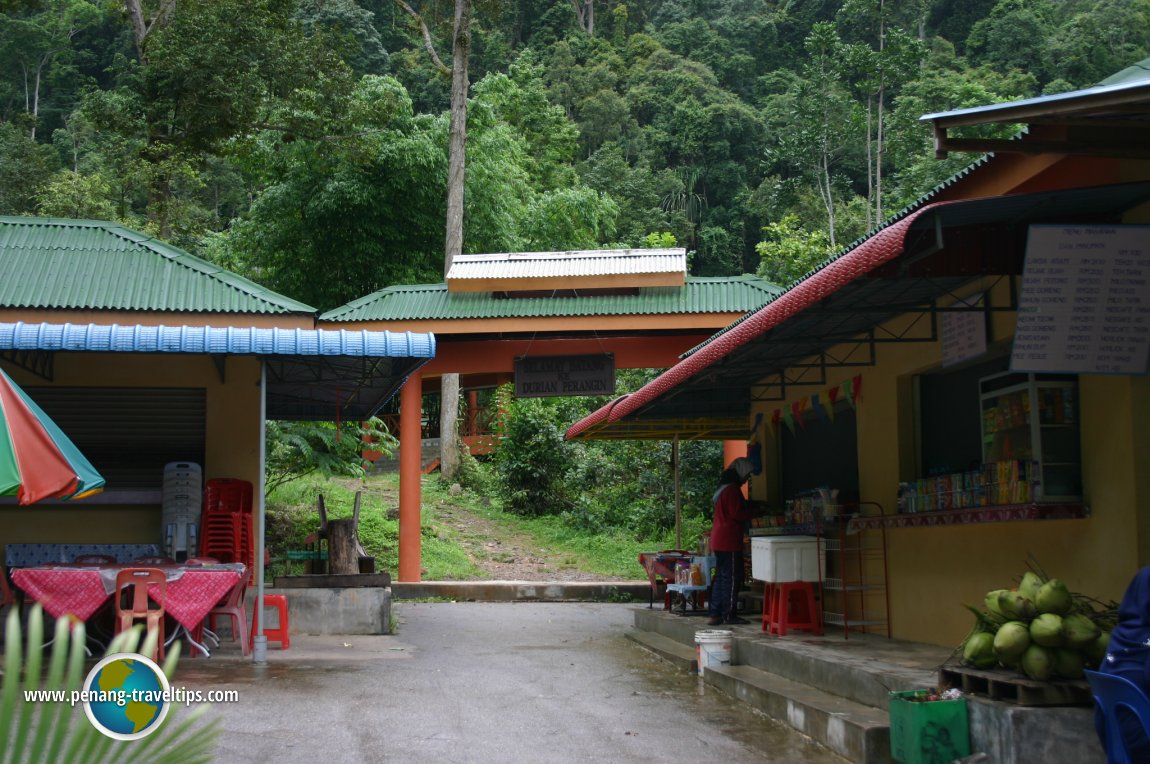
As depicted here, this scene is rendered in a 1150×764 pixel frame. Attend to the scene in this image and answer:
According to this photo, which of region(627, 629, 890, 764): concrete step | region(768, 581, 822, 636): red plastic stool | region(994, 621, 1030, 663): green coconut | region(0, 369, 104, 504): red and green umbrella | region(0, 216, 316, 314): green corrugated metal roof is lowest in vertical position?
region(627, 629, 890, 764): concrete step

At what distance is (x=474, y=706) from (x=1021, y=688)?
429 cm

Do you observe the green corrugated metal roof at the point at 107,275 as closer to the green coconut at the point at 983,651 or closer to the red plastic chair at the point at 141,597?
the red plastic chair at the point at 141,597

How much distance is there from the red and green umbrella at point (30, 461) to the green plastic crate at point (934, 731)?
516 cm

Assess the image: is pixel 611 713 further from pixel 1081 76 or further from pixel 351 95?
pixel 1081 76

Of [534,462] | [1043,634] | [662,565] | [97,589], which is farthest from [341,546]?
[534,462]

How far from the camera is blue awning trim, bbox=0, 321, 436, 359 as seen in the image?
417 inches

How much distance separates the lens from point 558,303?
18625 millimetres

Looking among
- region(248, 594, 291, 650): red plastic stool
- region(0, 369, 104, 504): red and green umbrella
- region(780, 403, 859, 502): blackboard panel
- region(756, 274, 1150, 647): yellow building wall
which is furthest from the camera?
region(780, 403, 859, 502): blackboard panel

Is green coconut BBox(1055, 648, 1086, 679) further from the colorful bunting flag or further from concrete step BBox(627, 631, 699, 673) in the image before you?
the colorful bunting flag

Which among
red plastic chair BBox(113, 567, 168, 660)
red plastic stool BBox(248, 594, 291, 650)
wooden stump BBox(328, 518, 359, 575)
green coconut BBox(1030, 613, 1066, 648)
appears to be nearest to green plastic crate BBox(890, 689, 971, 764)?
green coconut BBox(1030, 613, 1066, 648)

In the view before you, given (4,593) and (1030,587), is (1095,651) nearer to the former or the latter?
(1030,587)

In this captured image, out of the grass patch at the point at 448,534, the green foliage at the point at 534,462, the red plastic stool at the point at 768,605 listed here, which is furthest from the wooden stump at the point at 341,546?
the green foliage at the point at 534,462

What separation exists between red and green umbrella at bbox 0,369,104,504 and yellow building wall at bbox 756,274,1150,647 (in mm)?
6161

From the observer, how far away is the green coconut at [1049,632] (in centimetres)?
589
